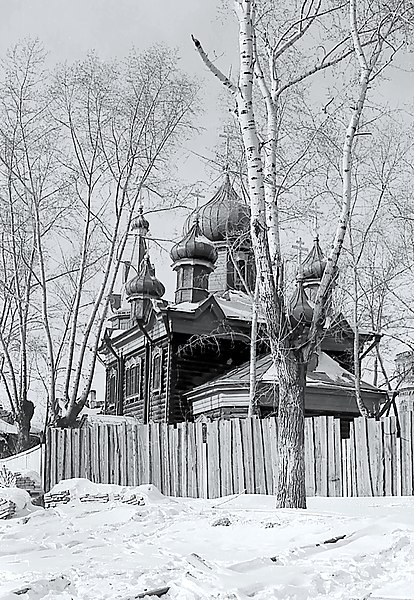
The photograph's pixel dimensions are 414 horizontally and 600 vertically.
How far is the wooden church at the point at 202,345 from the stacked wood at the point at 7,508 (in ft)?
28.2

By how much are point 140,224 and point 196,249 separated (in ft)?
36.9

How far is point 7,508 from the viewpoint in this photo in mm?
10008

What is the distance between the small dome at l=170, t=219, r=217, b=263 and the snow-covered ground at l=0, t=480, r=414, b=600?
21.0 m

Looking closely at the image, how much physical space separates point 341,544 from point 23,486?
33.1 ft

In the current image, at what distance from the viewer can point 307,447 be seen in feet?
36.8

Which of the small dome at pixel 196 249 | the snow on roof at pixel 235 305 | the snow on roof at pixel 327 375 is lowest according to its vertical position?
the snow on roof at pixel 327 375

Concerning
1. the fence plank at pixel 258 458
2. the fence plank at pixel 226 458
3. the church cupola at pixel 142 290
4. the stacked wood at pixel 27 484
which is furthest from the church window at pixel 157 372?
the fence plank at pixel 258 458

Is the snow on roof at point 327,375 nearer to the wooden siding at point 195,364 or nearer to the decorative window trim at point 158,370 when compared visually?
the wooden siding at point 195,364

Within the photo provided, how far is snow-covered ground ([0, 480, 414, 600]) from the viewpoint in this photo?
4566 millimetres

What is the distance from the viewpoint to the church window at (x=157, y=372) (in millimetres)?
25644

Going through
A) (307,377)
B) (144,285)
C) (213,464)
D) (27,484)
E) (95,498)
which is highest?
(144,285)

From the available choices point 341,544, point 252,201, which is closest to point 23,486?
Result: point 252,201

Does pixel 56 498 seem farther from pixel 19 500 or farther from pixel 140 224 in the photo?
pixel 140 224

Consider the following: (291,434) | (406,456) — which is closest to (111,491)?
(291,434)
